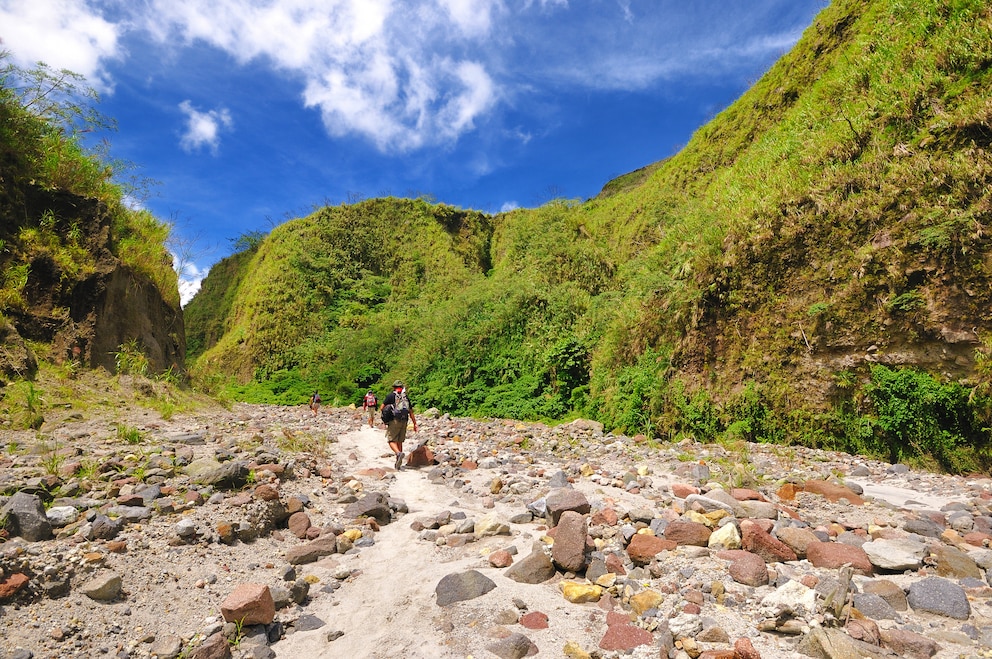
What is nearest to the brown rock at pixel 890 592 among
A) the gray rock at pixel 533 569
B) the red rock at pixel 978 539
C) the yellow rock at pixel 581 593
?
the red rock at pixel 978 539

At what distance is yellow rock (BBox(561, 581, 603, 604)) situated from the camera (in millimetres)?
3652

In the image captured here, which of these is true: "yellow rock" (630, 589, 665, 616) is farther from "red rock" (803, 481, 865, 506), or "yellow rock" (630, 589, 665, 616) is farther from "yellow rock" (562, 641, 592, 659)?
"red rock" (803, 481, 865, 506)

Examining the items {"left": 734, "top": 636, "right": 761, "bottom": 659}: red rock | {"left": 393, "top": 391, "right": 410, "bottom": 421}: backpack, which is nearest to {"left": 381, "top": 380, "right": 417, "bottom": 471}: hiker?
{"left": 393, "top": 391, "right": 410, "bottom": 421}: backpack

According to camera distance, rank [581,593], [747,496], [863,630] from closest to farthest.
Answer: [863,630]
[581,593]
[747,496]

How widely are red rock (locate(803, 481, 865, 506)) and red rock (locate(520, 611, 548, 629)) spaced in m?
4.40

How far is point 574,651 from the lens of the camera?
3.03 meters

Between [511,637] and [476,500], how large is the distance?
12.2ft

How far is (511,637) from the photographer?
3.18 meters

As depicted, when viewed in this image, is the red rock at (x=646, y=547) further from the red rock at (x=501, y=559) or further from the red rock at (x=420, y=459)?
the red rock at (x=420, y=459)

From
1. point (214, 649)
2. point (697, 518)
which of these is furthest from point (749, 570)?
point (214, 649)

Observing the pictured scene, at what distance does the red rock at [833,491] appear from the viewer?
5727 mm

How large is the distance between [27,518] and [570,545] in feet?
15.1

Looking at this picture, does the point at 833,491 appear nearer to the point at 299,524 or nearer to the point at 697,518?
the point at 697,518

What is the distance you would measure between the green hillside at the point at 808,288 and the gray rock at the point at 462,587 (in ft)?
24.9
